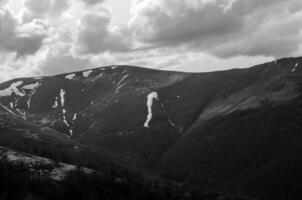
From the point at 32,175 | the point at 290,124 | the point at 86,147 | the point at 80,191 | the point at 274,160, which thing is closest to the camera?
the point at 80,191

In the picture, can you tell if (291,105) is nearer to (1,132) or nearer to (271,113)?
(271,113)

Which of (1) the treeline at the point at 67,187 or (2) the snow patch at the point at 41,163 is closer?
(1) the treeline at the point at 67,187

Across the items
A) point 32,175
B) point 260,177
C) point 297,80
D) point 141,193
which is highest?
point 297,80

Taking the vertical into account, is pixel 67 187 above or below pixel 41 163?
below

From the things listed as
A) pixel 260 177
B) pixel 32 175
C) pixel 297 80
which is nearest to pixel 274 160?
pixel 260 177

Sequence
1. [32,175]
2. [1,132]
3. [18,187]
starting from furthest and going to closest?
[1,132] → [32,175] → [18,187]

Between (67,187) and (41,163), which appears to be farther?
(41,163)

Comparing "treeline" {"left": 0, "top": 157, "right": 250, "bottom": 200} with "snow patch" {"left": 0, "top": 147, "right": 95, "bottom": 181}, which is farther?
"snow patch" {"left": 0, "top": 147, "right": 95, "bottom": 181}

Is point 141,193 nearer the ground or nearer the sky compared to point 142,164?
nearer the sky

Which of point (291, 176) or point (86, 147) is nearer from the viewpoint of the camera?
point (291, 176)

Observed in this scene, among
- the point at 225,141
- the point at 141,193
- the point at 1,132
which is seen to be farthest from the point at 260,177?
the point at 1,132
